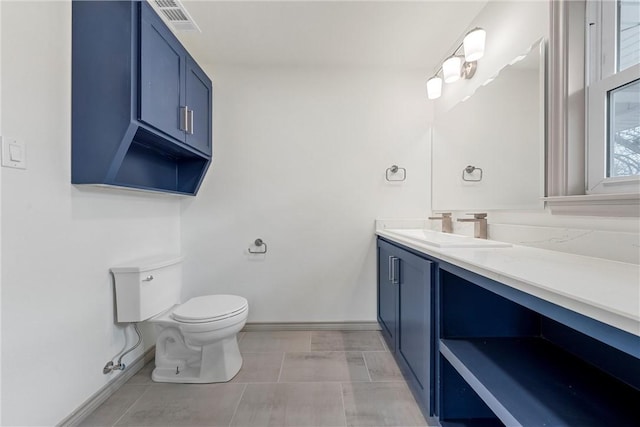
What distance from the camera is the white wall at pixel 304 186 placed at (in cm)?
236

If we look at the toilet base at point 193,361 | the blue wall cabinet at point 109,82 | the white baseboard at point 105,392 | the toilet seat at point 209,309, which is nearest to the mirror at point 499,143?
the toilet seat at point 209,309

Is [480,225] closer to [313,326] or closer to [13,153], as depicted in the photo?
[313,326]

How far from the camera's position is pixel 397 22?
1.84 metres

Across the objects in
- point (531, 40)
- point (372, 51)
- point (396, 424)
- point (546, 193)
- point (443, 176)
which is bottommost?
point (396, 424)

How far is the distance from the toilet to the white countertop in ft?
4.12

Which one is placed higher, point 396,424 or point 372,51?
point 372,51

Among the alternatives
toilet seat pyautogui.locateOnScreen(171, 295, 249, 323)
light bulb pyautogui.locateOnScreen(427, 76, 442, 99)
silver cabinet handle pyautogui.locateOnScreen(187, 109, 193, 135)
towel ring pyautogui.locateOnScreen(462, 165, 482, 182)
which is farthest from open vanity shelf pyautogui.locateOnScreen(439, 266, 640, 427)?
silver cabinet handle pyautogui.locateOnScreen(187, 109, 193, 135)

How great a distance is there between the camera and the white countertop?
526mm

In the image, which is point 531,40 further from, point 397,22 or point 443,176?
point 443,176

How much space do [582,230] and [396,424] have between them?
118cm

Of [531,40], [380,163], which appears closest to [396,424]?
[380,163]

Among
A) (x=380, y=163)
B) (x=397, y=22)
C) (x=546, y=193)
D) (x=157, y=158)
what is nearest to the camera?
(x=546, y=193)

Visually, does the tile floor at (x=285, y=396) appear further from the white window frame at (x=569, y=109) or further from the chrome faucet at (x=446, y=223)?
the white window frame at (x=569, y=109)

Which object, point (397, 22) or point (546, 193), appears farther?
point (397, 22)
